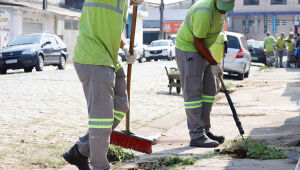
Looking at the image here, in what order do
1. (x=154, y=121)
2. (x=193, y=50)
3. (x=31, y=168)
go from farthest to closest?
(x=154, y=121) → (x=193, y=50) → (x=31, y=168)

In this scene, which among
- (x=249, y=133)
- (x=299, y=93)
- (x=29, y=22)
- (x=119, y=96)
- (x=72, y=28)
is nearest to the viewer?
(x=119, y=96)

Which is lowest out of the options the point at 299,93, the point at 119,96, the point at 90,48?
the point at 299,93

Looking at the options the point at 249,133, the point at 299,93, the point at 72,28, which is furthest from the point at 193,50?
the point at 72,28

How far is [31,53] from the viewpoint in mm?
20203

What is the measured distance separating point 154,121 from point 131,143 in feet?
10.3

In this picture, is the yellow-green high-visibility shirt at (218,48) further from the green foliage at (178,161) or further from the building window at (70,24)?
the building window at (70,24)

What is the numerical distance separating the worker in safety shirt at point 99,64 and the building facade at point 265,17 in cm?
6604

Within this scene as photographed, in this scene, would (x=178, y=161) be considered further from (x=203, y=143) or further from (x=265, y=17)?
(x=265, y=17)

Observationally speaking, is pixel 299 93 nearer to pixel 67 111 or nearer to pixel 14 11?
pixel 67 111

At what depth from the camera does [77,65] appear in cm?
431

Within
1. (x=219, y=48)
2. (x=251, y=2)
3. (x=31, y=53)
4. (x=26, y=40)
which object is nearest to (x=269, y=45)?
(x=26, y=40)

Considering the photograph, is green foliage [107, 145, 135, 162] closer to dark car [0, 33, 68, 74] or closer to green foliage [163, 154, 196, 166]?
green foliage [163, 154, 196, 166]

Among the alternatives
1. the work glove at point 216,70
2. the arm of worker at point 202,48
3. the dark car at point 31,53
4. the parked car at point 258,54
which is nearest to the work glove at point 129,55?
the arm of worker at point 202,48

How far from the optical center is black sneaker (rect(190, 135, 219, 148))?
19.6 feet
